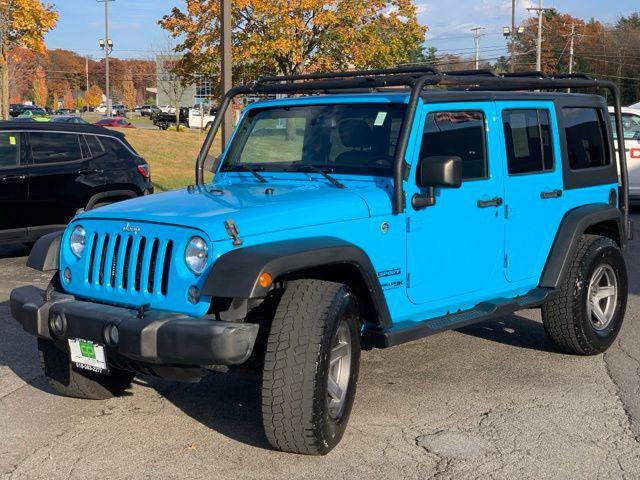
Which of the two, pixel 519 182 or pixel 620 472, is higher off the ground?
pixel 519 182

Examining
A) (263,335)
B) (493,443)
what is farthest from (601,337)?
(263,335)

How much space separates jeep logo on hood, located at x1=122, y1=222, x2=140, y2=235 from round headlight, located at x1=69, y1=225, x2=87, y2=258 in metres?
0.38

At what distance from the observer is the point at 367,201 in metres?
4.76

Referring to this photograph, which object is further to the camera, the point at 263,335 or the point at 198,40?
the point at 198,40

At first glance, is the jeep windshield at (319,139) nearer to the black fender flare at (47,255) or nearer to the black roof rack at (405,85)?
the black roof rack at (405,85)

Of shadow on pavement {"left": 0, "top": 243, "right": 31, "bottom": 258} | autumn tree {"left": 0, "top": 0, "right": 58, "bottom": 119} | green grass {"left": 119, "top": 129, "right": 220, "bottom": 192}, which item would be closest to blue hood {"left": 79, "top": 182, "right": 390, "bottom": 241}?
shadow on pavement {"left": 0, "top": 243, "right": 31, "bottom": 258}

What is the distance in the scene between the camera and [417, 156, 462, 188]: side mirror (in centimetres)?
478

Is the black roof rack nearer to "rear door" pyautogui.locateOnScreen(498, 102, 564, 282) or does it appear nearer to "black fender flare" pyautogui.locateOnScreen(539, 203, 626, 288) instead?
"rear door" pyautogui.locateOnScreen(498, 102, 564, 282)

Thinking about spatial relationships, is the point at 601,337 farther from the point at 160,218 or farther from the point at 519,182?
the point at 160,218

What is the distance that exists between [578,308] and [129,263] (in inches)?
132

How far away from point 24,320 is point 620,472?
3209mm

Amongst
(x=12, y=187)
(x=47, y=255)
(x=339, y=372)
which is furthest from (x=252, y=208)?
(x=12, y=187)

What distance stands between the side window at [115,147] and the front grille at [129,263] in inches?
278

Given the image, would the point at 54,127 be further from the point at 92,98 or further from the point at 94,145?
the point at 92,98
